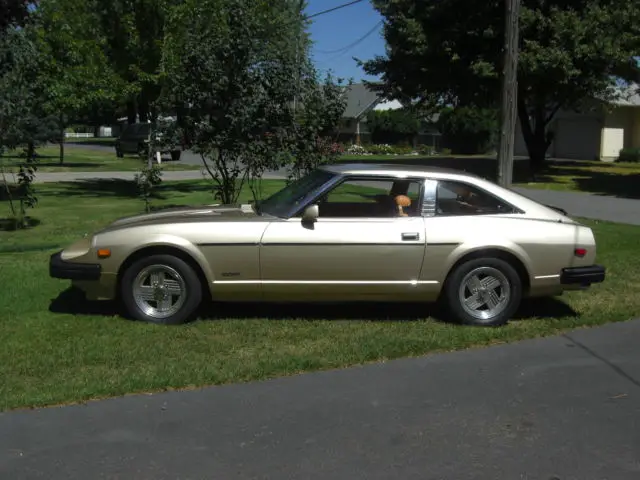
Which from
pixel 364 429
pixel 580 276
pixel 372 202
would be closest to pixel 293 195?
pixel 372 202

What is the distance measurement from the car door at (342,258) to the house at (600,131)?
3459cm

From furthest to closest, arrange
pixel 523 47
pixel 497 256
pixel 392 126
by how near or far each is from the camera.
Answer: pixel 392 126 < pixel 523 47 < pixel 497 256

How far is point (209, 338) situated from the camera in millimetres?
5809

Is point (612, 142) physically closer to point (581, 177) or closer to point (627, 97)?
point (627, 97)

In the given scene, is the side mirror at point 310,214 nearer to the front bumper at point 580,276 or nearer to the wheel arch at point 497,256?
the wheel arch at point 497,256

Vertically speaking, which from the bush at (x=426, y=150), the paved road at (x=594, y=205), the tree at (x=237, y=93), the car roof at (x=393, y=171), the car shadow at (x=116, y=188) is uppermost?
the tree at (x=237, y=93)

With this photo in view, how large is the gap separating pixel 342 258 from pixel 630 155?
35.5 meters

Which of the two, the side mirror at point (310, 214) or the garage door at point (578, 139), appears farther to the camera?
the garage door at point (578, 139)

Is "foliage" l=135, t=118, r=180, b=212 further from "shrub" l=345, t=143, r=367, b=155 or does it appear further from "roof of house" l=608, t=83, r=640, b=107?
"shrub" l=345, t=143, r=367, b=155

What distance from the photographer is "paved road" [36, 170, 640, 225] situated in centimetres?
1566

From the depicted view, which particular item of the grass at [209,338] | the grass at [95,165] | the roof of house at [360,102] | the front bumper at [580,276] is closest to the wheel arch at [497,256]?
the front bumper at [580,276]

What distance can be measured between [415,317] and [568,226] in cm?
159

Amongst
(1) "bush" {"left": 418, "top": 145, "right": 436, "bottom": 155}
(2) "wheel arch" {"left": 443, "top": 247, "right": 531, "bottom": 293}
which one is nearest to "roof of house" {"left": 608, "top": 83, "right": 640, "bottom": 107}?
(1) "bush" {"left": 418, "top": 145, "right": 436, "bottom": 155}

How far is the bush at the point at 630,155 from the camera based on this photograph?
37156mm
